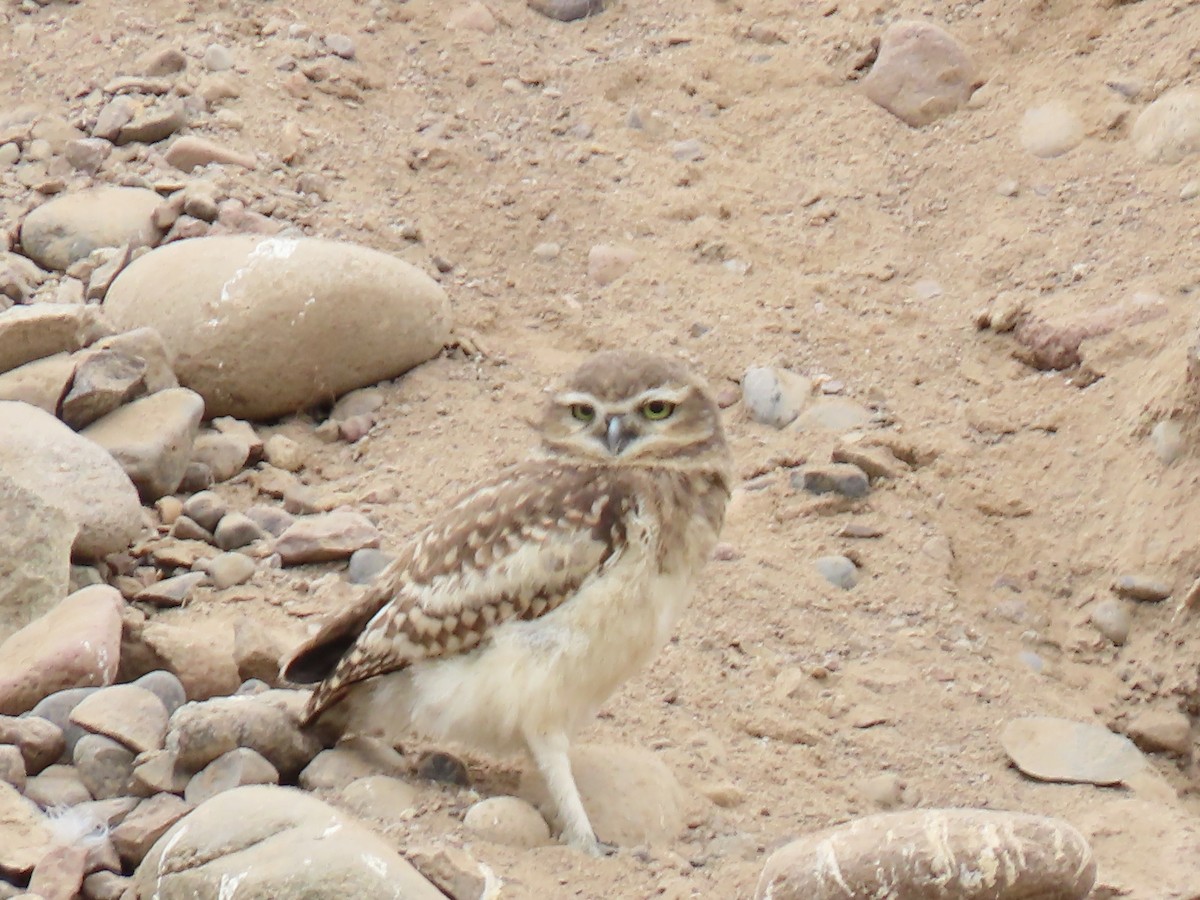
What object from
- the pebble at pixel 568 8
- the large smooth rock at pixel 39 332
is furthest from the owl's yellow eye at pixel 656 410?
the pebble at pixel 568 8

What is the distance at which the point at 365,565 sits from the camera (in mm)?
5512

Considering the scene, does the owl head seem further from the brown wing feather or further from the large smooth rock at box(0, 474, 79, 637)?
the large smooth rock at box(0, 474, 79, 637)

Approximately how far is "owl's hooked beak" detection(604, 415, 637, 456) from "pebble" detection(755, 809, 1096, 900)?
1.26 meters

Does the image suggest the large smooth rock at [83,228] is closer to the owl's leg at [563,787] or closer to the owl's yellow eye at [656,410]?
the owl's yellow eye at [656,410]

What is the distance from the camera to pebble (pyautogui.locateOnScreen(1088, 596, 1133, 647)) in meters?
5.68

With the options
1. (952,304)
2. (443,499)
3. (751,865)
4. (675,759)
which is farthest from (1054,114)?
(751,865)

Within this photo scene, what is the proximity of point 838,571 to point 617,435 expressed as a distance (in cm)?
146

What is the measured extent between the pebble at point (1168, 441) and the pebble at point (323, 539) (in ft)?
8.56

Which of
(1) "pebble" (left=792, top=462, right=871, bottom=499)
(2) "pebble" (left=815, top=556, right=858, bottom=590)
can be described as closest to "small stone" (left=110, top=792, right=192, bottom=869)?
(2) "pebble" (left=815, top=556, right=858, bottom=590)

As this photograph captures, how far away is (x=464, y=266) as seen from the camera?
24.3 feet

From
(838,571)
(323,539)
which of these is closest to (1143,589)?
(838,571)

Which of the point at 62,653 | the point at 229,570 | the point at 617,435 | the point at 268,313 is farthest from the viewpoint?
the point at 268,313

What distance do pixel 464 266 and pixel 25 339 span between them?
202 cm

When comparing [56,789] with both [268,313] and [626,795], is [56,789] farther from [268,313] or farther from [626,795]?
[268,313]
